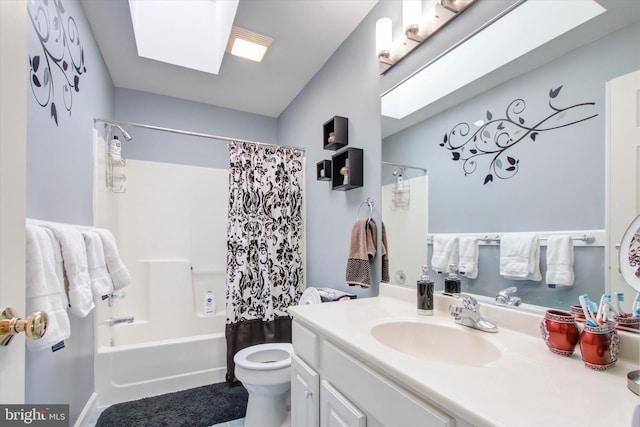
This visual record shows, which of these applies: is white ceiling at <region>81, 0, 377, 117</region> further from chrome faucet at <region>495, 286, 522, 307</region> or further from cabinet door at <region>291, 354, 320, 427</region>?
cabinet door at <region>291, 354, 320, 427</region>

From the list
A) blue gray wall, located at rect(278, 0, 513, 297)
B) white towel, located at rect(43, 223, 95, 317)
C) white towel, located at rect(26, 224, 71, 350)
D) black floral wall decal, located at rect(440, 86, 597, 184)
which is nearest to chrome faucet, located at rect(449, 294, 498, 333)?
black floral wall decal, located at rect(440, 86, 597, 184)

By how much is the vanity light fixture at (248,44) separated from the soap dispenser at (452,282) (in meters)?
1.86

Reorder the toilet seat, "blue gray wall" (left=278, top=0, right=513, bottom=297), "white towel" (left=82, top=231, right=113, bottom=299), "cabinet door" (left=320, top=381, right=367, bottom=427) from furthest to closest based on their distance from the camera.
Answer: the toilet seat < "blue gray wall" (left=278, top=0, right=513, bottom=297) < "white towel" (left=82, top=231, right=113, bottom=299) < "cabinet door" (left=320, top=381, right=367, bottom=427)

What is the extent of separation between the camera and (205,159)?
312 cm

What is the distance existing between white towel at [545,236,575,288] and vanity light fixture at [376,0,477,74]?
3.33ft

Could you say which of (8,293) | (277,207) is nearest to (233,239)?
(277,207)

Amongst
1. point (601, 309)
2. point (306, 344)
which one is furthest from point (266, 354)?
point (601, 309)

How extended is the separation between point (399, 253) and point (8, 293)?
1.43 metres

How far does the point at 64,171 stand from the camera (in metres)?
1.55

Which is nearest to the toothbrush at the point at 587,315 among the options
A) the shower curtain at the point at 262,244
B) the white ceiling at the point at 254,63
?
the white ceiling at the point at 254,63

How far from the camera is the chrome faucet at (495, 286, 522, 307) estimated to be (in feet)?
3.42

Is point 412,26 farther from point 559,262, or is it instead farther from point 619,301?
point 619,301

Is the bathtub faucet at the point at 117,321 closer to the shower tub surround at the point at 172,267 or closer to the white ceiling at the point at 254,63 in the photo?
the shower tub surround at the point at 172,267

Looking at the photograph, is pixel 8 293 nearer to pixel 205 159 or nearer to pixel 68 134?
pixel 68 134
